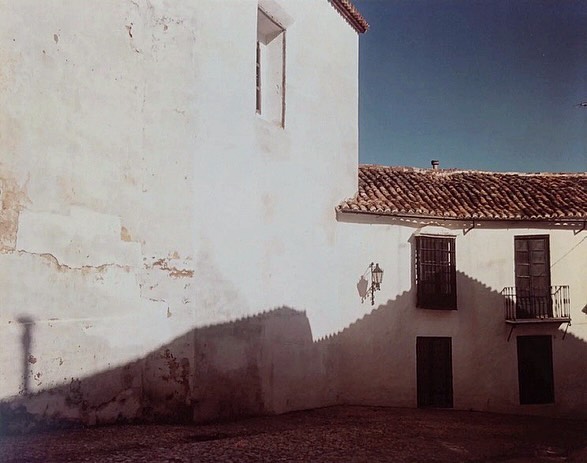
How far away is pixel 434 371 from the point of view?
43.4 ft

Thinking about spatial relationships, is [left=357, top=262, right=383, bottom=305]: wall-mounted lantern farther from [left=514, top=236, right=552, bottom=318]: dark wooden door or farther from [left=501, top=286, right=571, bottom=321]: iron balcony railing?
[left=514, top=236, right=552, bottom=318]: dark wooden door

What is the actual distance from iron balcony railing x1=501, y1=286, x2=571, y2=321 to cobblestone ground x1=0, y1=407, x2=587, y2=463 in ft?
9.70

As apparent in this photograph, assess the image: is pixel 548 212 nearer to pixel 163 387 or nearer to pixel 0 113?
pixel 163 387

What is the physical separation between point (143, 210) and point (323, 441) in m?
4.51

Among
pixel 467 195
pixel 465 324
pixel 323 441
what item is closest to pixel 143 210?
pixel 323 441

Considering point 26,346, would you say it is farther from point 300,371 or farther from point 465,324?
A: point 465,324

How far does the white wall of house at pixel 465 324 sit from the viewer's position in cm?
1245

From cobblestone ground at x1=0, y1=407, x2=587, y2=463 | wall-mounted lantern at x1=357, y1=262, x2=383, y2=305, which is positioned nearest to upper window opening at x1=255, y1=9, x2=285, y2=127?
wall-mounted lantern at x1=357, y1=262, x2=383, y2=305

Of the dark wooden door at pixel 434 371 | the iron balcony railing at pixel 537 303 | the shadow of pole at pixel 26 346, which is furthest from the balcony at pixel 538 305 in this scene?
the shadow of pole at pixel 26 346

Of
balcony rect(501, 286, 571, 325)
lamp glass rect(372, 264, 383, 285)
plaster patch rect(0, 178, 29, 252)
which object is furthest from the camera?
balcony rect(501, 286, 571, 325)

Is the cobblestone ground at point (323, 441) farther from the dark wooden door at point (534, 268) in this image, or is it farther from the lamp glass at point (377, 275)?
the dark wooden door at point (534, 268)

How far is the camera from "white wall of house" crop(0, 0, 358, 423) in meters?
6.54

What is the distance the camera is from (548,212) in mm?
13719

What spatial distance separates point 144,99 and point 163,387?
14.5ft
